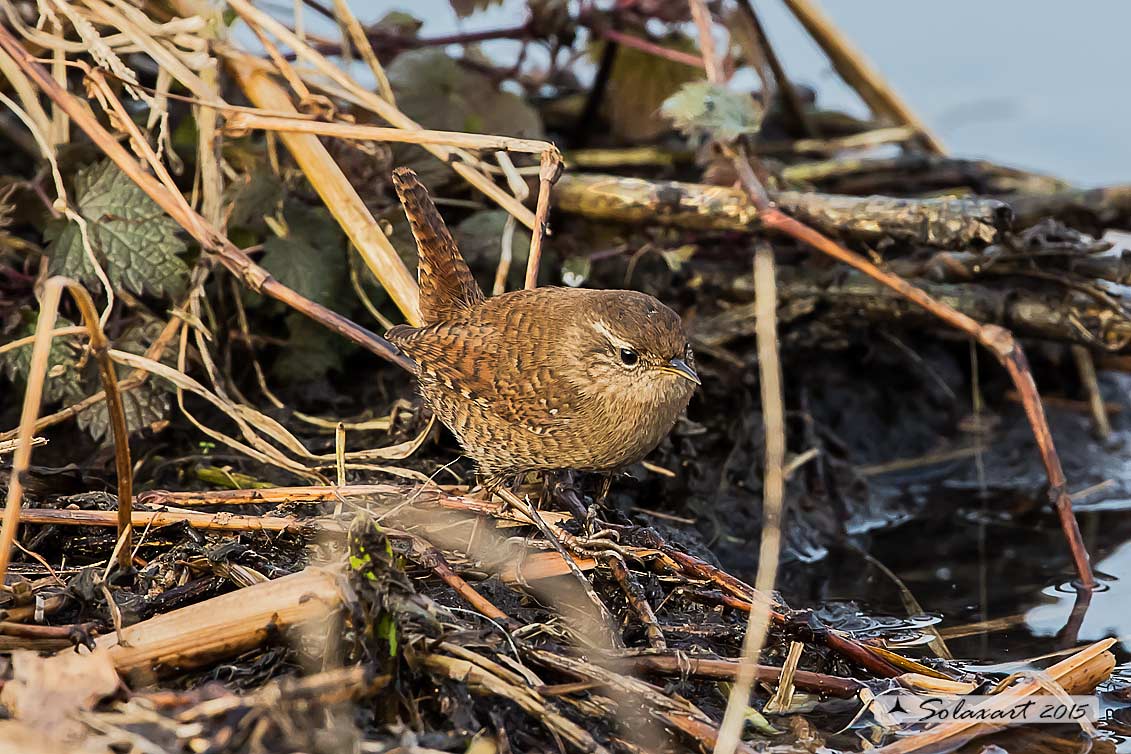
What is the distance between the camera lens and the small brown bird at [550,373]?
3508 mm

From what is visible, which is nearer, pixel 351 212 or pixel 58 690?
pixel 58 690

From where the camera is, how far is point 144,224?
3947mm

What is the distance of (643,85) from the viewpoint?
5730mm

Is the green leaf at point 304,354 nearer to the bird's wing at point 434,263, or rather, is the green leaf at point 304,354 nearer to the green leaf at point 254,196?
the green leaf at point 254,196

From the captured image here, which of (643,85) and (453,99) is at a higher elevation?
(643,85)

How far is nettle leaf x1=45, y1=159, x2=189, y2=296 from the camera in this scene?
389 cm

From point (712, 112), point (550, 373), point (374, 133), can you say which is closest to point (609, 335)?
point (550, 373)

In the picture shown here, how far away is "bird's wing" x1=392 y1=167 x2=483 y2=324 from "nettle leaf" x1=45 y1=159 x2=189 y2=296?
774 mm

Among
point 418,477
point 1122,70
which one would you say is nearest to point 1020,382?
point 418,477

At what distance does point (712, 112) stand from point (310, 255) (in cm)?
154

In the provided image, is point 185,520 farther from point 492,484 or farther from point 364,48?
point 364,48

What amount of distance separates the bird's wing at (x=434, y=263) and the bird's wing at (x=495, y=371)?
12 centimetres

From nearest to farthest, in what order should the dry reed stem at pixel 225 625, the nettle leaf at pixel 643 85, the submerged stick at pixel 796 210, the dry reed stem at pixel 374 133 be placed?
1. the dry reed stem at pixel 225 625
2. the dry reed stem at pixel 374 133
3. the submerged stick at pixel 796 210
4. the nettle leaf at pixel 643 85

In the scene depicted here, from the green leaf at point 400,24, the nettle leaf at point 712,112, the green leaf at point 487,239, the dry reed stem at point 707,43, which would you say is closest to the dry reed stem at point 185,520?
the green leaf at point 487,239
